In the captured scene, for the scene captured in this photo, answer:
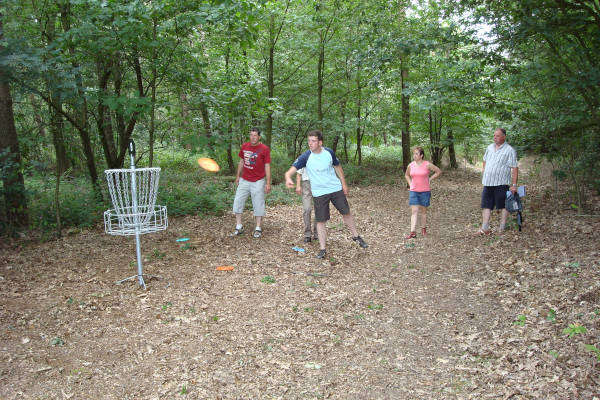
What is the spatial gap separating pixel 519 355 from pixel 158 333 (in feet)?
11.4

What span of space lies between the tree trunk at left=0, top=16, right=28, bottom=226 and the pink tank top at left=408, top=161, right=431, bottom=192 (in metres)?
7.04

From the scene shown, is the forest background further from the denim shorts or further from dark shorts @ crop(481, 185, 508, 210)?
the denim shorts

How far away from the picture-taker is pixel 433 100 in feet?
31.6

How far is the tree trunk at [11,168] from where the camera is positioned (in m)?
7.09

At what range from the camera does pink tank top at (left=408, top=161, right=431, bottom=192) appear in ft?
25.0

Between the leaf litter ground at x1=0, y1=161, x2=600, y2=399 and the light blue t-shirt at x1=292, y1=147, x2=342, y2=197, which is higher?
the light blue t-shirt at x1=292, y1=147, x2=342, y2=197

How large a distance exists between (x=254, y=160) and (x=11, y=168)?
423 centimetres

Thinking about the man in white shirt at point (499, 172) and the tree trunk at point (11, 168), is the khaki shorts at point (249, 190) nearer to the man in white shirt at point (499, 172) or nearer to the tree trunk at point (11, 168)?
the tree trunk at point (11, 168)

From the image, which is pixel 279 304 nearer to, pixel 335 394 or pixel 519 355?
pixel 335 394

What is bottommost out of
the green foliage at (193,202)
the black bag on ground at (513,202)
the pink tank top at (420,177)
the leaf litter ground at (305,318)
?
the leaf litter ground at (305,318)

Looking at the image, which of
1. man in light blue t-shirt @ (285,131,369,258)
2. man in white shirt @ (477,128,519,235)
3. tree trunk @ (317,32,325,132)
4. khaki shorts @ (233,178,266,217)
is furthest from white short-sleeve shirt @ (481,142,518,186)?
A: tree trunk @ (317,32,325,132)

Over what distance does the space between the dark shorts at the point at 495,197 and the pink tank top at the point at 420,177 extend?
102 cm

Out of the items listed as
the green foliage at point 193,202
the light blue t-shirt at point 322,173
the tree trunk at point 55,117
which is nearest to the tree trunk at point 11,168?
the tree trunk at point 55,117

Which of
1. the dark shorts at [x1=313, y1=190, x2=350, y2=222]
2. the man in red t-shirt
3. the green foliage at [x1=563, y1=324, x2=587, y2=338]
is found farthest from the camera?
the man in red t-shirt
